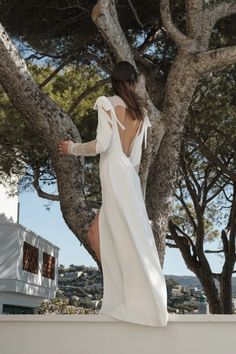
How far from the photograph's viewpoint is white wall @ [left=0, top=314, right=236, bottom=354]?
2.99 meters

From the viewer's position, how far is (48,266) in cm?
1494

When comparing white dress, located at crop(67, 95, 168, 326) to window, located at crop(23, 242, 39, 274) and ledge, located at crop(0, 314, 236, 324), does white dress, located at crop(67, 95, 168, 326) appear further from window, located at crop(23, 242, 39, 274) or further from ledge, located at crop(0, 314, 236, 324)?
Answer: window, located at crop(23, 242, 39, 274)

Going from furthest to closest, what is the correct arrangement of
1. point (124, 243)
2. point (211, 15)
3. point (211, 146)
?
point (211, 146) < point (211, 15) < point (124, 243)

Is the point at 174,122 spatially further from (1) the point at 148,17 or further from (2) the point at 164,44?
(2) the point at 164,44

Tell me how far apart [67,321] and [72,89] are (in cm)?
878

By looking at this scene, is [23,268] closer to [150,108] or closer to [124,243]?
[150,108]

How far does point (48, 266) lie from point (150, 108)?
9664 mm

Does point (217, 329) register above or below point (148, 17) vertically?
below

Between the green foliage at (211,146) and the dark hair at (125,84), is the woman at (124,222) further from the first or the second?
the green foliage at (211,146)

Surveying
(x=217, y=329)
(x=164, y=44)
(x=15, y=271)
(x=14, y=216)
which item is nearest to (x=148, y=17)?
(x=164, y=44)

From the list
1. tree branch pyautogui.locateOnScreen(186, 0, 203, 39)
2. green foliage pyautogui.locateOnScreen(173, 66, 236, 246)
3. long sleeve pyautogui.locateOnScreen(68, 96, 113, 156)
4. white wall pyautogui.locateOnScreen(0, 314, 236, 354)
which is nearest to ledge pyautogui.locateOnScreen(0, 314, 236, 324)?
white wall pyautogui.locateOnScreen(0, 314, 236, 354)

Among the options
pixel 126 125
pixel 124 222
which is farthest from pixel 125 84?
pixel 124 222

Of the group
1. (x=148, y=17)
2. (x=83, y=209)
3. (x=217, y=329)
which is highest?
(x=148, y=17)

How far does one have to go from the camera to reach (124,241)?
10.4 feet
